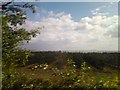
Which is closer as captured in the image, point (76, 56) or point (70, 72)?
point (70, 72)

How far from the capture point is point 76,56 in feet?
96.9

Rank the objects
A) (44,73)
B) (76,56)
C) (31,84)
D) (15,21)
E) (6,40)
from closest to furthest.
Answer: (6,40), (15,21), (31,84), (44,73), (76,56)

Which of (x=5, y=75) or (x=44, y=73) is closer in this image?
(x=5, y=75)

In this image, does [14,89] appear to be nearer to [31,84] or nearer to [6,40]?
[31,84]

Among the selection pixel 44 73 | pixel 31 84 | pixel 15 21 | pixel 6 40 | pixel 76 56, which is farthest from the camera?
pixel 76 56

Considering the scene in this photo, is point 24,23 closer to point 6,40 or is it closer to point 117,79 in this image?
point 6,40

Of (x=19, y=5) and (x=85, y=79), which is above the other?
(x=19, y=5)

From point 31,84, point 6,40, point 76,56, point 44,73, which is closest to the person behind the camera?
point 6,40

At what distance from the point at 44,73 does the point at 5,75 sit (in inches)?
227

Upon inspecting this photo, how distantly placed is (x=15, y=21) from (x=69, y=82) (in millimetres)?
2934

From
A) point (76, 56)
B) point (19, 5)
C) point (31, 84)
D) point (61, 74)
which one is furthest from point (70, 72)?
point (76, 56)

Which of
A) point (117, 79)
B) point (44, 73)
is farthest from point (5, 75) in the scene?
point (44, 73)

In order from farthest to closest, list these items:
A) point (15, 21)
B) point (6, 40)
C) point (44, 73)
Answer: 1. point (44, 73)
2. point (15, 21)
3. point (6, 40)

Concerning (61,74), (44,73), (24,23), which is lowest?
(44,73)
